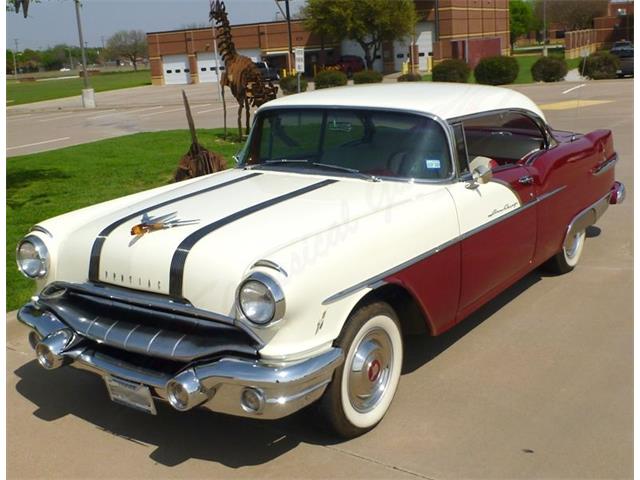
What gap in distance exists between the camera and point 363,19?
48.2 meters

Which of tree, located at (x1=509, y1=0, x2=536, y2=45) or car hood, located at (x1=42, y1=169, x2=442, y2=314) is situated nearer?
car hood, located at (x1=42, y1=169, x2=442, y2=314)

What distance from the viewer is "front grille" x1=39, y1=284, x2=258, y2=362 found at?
10.5 ft

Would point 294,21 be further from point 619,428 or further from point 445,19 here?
point 619,428

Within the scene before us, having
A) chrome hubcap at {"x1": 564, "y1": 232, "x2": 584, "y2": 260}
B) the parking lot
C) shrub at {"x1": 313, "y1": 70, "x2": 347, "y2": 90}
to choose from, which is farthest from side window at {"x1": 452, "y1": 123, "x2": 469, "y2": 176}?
shrub at {"x1": 313, "y1": 70, "x2": 347, "y2": 90}

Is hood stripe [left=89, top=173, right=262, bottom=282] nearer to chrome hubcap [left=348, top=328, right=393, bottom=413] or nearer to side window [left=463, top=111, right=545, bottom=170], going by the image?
chrome hubcap [left=348, top=328, right=393, bottom=413]

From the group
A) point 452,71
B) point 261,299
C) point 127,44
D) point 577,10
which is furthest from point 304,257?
point 127,44

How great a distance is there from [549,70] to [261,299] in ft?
93.2

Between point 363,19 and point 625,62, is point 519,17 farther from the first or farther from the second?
point 625,62

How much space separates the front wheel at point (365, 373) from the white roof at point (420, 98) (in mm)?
1415

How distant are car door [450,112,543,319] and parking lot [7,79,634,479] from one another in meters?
0.41

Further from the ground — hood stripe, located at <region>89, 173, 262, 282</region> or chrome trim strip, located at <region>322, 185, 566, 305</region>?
hood stripe, located at <region>89, 173, 262, 282</region>

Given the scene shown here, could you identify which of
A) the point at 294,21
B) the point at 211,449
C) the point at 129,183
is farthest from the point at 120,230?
the point at 294,21

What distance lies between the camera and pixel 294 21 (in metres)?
57.0

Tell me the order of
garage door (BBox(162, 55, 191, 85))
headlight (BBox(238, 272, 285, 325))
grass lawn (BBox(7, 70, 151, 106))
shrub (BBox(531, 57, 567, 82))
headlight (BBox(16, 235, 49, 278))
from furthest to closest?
garage door (BBox(162, 55, 191, 85)), grass lawn (BBox(7, 70, 151, 106)), shrub (BBox(531, 57, 567, 82)), headlight (BBox(16, 235, 49, 278)), headlight (BBox(238, 272, 285, 325))
